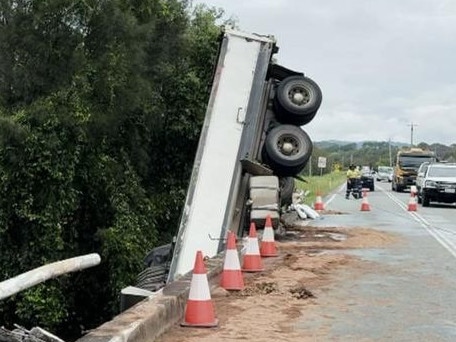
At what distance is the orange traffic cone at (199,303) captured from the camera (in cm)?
712

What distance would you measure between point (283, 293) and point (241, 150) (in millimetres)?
4589

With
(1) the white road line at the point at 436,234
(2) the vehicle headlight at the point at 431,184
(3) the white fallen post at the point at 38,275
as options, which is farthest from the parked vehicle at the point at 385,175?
(3) the white fallen post at the point at 38,275

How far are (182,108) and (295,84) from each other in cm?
776

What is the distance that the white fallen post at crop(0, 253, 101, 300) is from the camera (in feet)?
15.4

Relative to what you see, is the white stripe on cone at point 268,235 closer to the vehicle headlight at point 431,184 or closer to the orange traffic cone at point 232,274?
the orange traffic cone at point 232,274

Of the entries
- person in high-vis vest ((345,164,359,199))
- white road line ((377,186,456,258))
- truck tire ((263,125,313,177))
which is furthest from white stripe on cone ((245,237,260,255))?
person in high-vis vest ((345,164,359,199))

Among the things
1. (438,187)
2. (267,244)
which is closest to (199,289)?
(267,244)

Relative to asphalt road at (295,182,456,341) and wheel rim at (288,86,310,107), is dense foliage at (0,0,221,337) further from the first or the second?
asphalt road at (295,182,456,341)

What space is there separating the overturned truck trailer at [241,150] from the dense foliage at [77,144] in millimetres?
4698

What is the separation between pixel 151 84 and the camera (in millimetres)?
20797

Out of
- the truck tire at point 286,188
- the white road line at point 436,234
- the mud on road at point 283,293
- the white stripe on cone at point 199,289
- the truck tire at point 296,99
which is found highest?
the truck tire at point 296,99

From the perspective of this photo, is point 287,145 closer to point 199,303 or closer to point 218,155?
point 218,155

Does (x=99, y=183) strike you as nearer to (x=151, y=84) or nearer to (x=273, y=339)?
(x=151, y=84)

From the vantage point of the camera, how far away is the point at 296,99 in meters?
15.1
